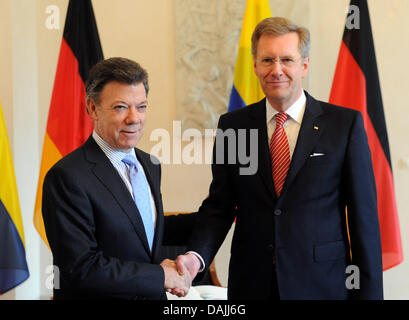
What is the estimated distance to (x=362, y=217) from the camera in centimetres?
191

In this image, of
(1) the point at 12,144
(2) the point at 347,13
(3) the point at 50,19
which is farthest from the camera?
(3) the point at 50,19

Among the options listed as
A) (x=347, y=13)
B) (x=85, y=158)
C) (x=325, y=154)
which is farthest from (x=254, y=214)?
(x=347, y=13)

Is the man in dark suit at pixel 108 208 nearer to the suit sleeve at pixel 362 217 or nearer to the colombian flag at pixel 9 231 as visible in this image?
the suit sleeve at pixel 362 217

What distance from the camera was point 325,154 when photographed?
1925 mm

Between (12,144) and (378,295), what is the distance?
3.05 meters

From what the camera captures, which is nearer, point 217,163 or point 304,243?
point 304,243

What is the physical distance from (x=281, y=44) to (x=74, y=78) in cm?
223

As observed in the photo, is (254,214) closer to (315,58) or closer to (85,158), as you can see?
(85,158)

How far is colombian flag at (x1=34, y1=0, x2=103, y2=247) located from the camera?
370cm

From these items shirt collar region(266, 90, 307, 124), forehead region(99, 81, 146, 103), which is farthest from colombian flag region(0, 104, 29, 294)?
shirt collar region(266, 90, 307, 124)

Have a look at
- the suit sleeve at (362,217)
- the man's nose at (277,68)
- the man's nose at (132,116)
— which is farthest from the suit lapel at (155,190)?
the suit sleeve at (362,217)

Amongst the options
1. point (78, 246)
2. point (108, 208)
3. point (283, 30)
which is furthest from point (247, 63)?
point (78, 246)

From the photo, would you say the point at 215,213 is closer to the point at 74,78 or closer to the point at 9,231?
the point at 9,231

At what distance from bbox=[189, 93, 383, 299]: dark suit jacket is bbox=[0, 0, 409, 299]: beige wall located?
6.62 feet
